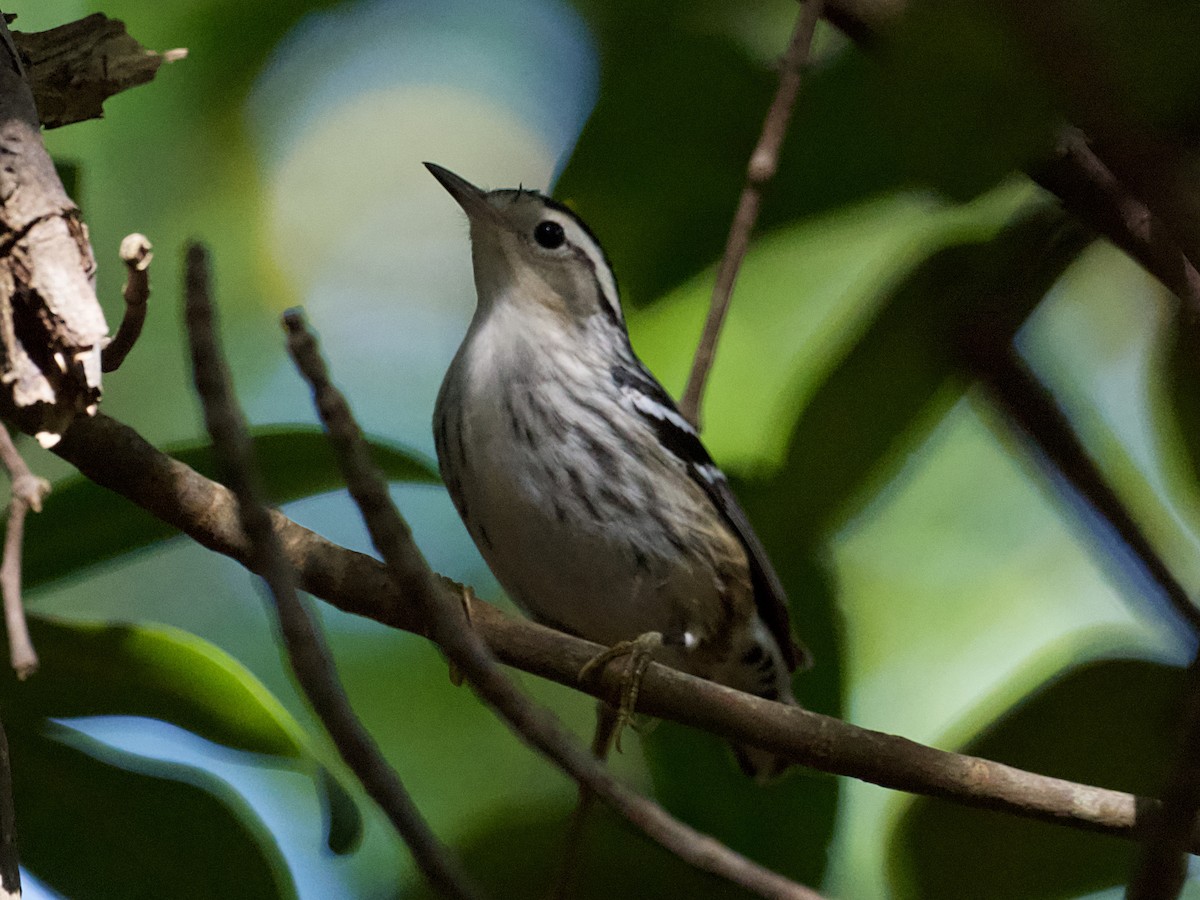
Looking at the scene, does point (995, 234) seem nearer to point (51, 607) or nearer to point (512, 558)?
point (512, 558)

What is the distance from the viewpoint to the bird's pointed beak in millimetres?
2709

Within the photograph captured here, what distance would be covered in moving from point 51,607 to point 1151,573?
2424mm

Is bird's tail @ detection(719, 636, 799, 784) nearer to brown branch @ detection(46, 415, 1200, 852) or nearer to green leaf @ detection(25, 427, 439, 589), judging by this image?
brown branch @ detection(46, 415, 1200, 852)

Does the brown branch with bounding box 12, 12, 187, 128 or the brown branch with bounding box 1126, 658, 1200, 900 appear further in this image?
the brown branch with bounding box 12, 12, 187, 128

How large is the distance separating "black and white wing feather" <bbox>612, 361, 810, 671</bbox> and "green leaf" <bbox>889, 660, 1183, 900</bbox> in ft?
1.47

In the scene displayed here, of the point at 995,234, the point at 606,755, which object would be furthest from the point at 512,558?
the point at 995,234

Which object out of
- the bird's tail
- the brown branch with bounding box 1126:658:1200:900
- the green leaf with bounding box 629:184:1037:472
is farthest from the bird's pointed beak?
the brown branch with bounding box 1126:658:1200:900

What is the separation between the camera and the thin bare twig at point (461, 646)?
88cm

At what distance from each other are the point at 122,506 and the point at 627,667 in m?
0.80

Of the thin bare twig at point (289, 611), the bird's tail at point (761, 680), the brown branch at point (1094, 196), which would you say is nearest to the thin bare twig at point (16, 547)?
the thin bare twig at point (289, 611)

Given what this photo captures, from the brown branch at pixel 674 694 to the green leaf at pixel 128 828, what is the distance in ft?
1.59

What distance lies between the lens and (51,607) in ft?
9.17

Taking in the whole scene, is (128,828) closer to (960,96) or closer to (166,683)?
(166,683)

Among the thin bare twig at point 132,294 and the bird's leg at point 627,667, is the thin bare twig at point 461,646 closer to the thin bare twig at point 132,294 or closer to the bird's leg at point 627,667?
the thin bare twig at point 132,294
